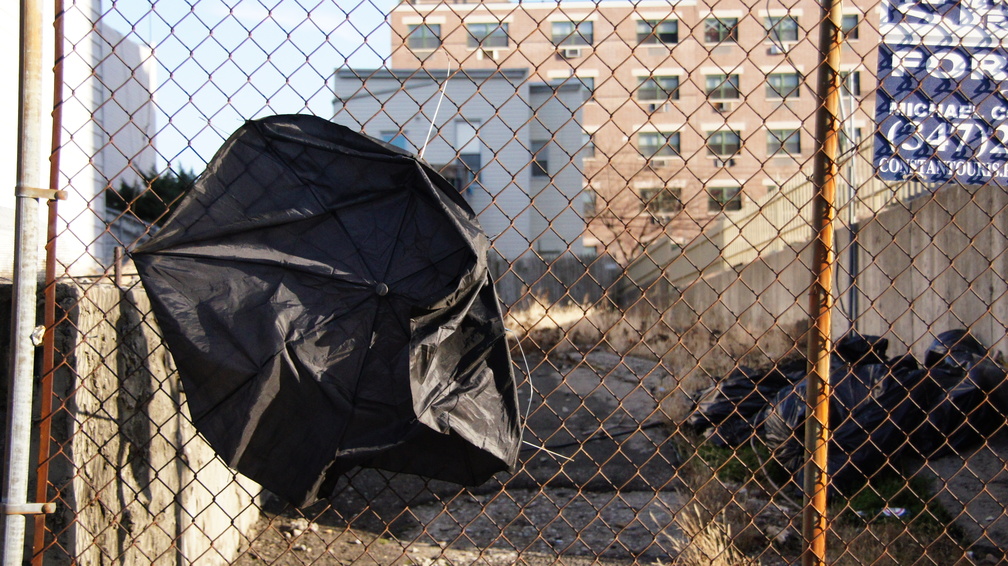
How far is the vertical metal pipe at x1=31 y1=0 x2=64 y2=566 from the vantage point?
203 cm

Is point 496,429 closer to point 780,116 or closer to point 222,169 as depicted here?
point 222,169

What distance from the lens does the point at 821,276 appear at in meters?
2.25

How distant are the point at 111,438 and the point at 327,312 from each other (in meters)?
0.83

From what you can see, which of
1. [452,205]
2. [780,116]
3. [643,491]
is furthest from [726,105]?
[452,205]

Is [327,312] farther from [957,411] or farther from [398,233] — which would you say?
[957,411]

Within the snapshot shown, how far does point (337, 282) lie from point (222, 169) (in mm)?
440

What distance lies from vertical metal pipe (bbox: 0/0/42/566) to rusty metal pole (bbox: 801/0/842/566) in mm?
2104

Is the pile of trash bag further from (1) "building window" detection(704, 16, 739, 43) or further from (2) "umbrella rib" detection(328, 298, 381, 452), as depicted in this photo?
(2) "umbrella rib" detection(328, 298, 381, 452)

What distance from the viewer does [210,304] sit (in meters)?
2.01

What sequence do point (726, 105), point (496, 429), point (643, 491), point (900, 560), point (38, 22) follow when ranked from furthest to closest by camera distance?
point (726, 105)
point (643, 491)
point (900, 560)
point (496, 429)
point (38, 22)

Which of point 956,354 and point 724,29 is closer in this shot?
point 724,29

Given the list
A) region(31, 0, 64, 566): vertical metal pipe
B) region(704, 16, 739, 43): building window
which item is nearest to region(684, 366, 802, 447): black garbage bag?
region(704, 16, 739, 43): building window

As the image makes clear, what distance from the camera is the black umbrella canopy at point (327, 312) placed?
6.53ft

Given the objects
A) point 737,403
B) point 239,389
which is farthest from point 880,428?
point 239,389
